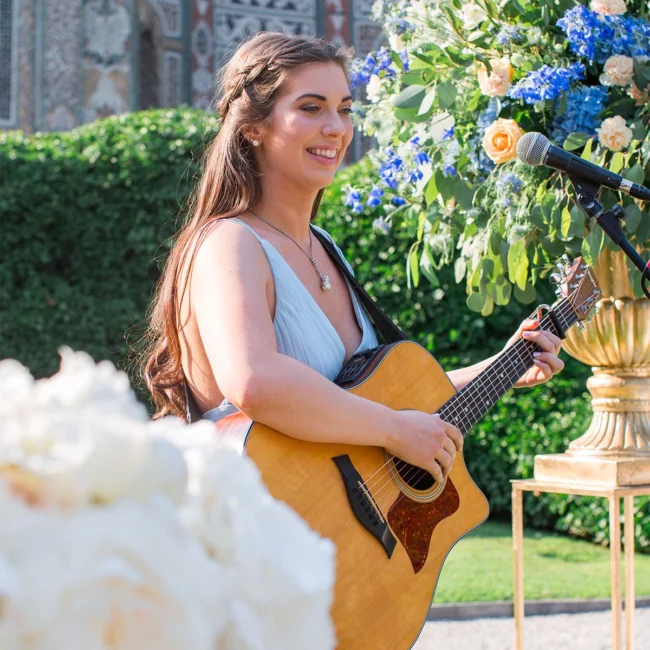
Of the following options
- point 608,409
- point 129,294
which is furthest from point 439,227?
point 129,294

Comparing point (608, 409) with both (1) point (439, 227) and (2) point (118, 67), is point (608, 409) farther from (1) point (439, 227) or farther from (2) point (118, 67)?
(2) point (118, 67)

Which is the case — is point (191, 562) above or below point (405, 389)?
above

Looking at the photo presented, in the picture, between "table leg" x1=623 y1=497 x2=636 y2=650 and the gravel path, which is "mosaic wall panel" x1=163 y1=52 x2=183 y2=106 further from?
"table leg" x1=623 y1=497 x2=636 y2=650

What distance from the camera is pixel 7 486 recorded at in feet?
1.69

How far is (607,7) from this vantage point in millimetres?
2688

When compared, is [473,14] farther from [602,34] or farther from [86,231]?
[86,231]

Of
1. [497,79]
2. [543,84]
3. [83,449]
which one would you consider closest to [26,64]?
[497,79]

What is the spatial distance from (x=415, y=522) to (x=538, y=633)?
8.57 feet

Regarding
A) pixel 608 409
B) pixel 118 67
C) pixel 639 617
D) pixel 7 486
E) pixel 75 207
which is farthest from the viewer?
pixel 118 67

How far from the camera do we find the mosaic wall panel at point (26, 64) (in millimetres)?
11594

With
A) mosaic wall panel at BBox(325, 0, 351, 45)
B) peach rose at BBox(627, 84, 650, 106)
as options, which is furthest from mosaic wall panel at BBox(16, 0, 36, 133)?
peach rose at BBox(627, 84, 650, 106)

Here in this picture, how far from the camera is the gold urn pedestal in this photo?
Result: 9.53 feet

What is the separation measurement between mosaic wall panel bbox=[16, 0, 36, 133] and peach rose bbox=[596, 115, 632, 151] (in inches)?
398

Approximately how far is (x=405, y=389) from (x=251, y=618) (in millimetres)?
1823
